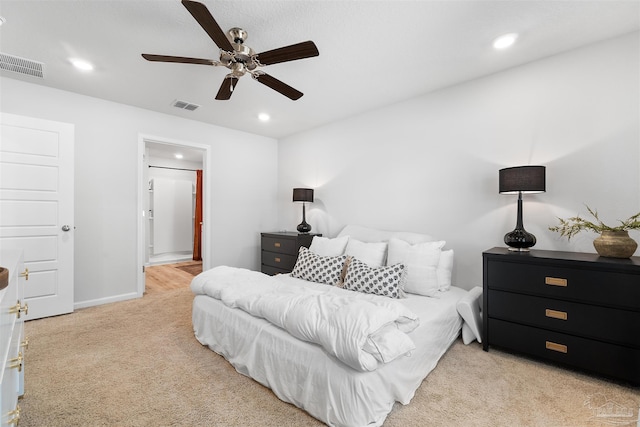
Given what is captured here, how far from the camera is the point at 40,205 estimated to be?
3135 mm

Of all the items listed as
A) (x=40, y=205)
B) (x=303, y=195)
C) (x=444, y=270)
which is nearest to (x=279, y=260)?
(x=303, y=195)

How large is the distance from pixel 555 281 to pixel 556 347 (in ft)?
1.56

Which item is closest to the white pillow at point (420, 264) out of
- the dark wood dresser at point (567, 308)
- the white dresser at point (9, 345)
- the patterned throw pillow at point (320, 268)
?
the dark wood dresser at point (567, 308)

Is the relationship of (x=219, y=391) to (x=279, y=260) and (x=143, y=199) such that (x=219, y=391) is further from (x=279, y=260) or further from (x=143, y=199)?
(x=143, y=199)

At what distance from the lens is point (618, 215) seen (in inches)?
90.6

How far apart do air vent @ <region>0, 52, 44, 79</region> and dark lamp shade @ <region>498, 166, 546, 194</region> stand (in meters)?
4.30

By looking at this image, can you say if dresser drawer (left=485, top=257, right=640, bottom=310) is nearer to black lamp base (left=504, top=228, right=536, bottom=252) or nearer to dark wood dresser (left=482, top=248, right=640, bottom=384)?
dark wood dresser (left=482, top=248, right=640, bottom=384)

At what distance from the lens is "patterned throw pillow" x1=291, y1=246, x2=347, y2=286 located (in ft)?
9.65

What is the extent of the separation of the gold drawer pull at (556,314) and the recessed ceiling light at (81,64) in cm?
441

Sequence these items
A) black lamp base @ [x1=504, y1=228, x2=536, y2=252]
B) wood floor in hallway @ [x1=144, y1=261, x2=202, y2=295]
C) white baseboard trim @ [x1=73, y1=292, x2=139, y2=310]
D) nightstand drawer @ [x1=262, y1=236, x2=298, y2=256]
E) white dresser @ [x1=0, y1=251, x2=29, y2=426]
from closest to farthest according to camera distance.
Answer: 1. white dresser @ [x1=0, y1=251, x2=29, y2=426]
2. black lamp base @ [x1=504, y1=228, x2=536, y2=252]
3. white baseboard trim @ [x1=73, y1=292, x2=139, y2=310]
4. nightstand drawer @ [x1=262, y1=236, x2=298, y2=256]
5. wood floor in hallway @ [x1=144, y1=261, x2=202, y2=295]

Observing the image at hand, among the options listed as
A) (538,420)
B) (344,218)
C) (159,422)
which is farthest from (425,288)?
(159,422)

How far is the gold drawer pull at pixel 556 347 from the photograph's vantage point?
2.10 meters

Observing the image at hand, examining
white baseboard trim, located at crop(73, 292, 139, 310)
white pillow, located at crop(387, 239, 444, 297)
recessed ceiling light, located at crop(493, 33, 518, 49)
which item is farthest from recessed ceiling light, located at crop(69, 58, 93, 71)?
recessed ceiling light, located at crop(493, 33, 518, 49)

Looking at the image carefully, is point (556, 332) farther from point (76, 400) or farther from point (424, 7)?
point (76, 400)
